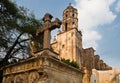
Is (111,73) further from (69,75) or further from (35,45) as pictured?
(69,75)

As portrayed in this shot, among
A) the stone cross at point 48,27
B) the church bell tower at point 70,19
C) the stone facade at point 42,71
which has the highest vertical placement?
the church bell tower at point 70,19

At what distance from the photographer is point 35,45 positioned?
659 inches

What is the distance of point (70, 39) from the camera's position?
3766 cm

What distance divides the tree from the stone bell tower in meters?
19.8

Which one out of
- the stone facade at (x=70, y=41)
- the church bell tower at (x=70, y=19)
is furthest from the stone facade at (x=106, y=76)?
the church bell tower at (x=70, y=19)

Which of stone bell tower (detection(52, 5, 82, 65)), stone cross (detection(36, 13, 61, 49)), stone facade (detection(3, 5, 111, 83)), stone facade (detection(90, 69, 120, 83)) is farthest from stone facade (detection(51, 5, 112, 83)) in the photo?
stone cross (detection(36, 13, 61, 49))

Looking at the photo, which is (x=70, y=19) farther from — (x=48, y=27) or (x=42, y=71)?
(x=42, y=71)

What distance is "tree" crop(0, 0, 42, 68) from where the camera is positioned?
15039mm

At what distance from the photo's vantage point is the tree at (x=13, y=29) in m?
15.0

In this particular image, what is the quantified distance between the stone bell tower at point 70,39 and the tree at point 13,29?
1980 centimetres

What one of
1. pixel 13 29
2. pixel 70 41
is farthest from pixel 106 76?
pixel 13 29

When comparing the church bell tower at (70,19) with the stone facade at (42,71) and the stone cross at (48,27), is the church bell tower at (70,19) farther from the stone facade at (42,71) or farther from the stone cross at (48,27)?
the stone facade at (42,71)

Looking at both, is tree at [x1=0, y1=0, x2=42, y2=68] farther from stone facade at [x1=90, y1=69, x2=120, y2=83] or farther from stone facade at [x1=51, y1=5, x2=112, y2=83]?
stone facade at [x1=51, y1=5, x2=112, y2=83]

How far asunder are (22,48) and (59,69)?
9838mm
